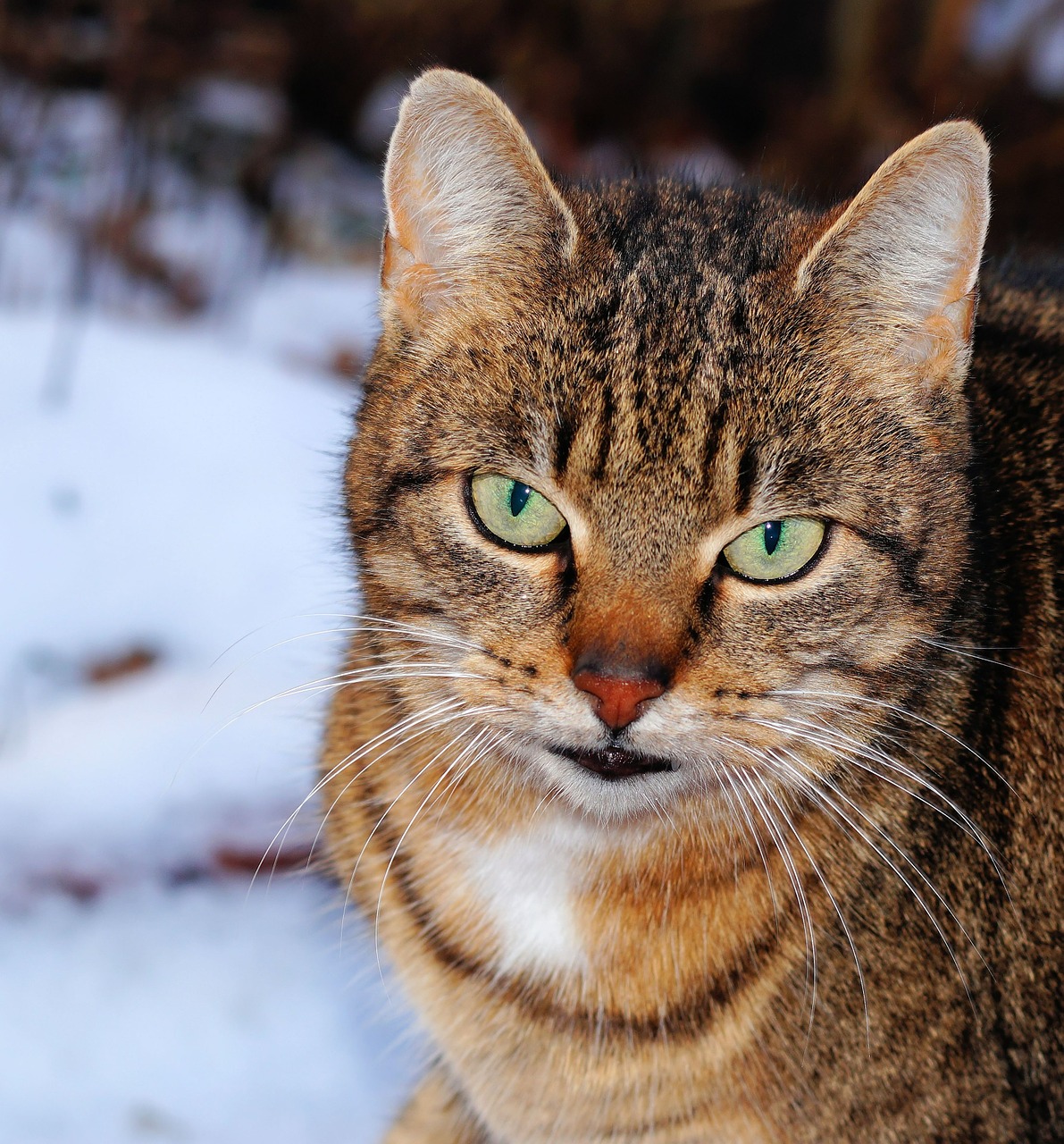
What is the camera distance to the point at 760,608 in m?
1.66

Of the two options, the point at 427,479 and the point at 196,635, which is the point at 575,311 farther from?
the point at 196,635

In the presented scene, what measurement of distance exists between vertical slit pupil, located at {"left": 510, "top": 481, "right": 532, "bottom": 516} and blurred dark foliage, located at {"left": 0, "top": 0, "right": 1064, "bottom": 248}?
11.1ft

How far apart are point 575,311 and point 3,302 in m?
2.92

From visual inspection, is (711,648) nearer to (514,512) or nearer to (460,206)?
(514,512)

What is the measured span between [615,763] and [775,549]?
1.07 feet

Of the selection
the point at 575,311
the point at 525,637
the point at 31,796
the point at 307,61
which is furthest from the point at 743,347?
the point at 307,61

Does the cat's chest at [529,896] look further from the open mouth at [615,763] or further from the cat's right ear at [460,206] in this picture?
the cat's right ear at [460,206]

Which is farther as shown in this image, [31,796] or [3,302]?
[3,302]

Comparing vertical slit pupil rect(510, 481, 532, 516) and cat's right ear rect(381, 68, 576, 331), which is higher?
cat's right ear rect(381, 68, 576, 331)

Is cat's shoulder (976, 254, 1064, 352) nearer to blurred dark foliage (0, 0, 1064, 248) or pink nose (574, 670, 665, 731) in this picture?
pink nose (574, 670, 665, 731)

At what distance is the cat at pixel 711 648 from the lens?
1.66m

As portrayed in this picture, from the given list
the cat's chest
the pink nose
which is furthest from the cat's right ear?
the cat's chest

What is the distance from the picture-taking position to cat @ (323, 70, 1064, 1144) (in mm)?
1664

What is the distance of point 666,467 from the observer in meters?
1.66
